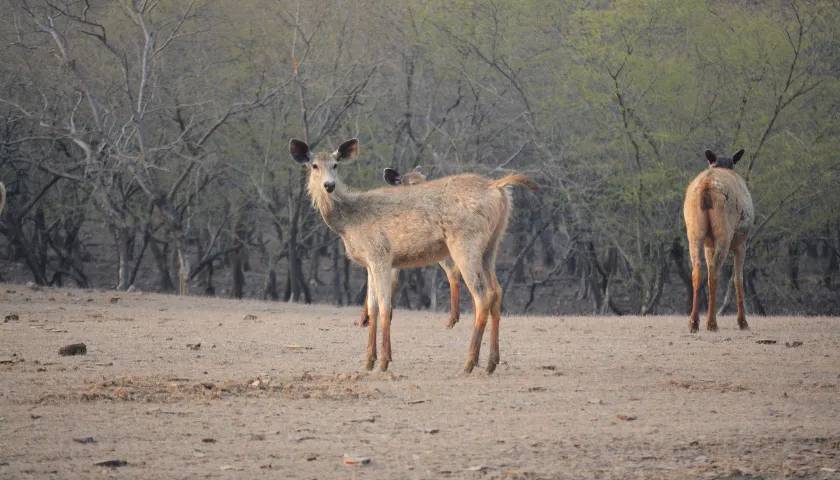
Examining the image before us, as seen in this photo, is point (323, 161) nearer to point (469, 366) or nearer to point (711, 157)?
point (469, 366)

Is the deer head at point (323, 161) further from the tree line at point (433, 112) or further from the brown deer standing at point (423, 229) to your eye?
the tree line at point (433, 112)

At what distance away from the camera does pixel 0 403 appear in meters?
9.89

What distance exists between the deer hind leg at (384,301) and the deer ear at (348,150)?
5.11 ft

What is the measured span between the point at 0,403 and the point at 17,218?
23426 mm

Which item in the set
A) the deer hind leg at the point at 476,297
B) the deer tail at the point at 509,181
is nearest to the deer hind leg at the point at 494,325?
the deer hind leg at the point at 476,297

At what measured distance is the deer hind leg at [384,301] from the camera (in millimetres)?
11938

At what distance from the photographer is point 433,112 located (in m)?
34.6

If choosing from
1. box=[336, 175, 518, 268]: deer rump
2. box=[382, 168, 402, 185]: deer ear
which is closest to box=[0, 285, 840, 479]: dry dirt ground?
box=[336, 175, 518, 268]: deer rump

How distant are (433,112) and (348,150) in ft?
70.6

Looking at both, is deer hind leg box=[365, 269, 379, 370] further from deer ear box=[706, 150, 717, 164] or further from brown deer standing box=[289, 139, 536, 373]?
deer ear box=[706, 150, 717, 164]

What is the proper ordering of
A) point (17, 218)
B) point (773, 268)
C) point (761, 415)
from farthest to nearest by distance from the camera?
1. point (773, 268)
2. point (17, 218)
3. point (761, 415)

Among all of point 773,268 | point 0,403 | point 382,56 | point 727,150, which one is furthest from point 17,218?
point 0,403

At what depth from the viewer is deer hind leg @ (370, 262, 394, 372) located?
11938 mm

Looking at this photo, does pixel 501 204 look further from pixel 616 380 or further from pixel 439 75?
pixel 439 75
